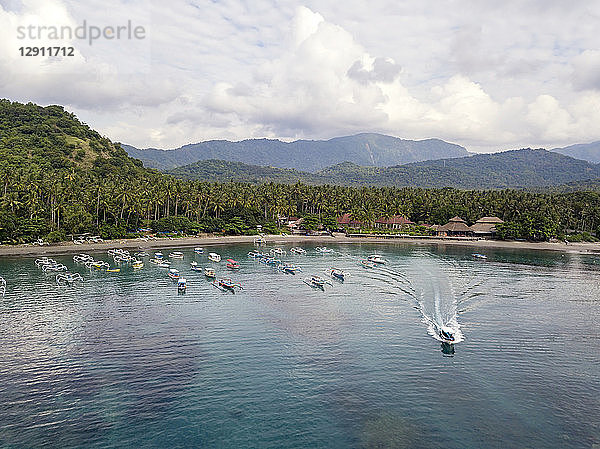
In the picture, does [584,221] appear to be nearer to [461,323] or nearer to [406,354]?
[461,323]

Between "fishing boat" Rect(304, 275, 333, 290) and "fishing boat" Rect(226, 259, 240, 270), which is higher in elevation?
"fishing boat" Rect(226, 259, 240, 270)

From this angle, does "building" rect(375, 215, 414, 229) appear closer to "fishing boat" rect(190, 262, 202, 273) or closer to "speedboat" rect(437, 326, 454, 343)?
"fishing boat" rect(190, 262, 202, 273)

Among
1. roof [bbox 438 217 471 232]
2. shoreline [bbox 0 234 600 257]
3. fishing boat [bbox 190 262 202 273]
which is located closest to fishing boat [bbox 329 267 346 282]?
fishing boat [bbox 190 262 202 273]

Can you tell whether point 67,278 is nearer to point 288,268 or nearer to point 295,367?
point 288,268

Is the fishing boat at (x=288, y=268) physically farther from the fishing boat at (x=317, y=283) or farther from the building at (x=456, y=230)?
the building at (x=456, y=230)

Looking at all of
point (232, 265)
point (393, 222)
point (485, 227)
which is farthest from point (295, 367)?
point (485, 227)
